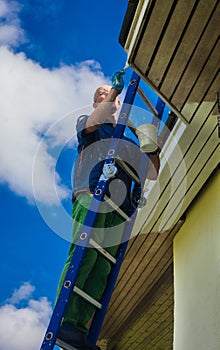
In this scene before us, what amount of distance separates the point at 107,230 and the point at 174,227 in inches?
48.7

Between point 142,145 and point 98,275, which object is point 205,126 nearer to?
point 142,145

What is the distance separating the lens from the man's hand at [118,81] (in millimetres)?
3113

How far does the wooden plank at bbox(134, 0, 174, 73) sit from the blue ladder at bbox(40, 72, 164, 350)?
0.33 m

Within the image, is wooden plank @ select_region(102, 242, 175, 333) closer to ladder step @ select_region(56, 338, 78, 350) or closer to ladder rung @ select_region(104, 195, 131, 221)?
ladder rung @ select_region(104, 195, 131, 221)

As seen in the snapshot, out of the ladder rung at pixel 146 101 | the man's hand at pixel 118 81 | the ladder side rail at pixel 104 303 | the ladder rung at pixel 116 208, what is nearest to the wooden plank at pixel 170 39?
the man's hand at pixel 118 81

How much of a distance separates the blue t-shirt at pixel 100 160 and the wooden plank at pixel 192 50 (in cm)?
44

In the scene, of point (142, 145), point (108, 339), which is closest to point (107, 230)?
point (142, 145)

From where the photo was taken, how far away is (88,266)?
2.79 metres

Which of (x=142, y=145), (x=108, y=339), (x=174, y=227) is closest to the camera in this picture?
(x=142, y=145)

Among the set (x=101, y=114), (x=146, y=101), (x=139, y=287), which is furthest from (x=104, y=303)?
(x=139, y=287)

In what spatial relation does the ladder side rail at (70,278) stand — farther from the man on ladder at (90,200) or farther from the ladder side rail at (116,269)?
the ladder side rail at (116,269)

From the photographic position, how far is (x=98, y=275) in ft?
9.43

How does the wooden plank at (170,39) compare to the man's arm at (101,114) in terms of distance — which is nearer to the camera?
the wooden plank at (170,39)

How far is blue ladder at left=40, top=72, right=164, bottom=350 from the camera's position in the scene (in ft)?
8.06
